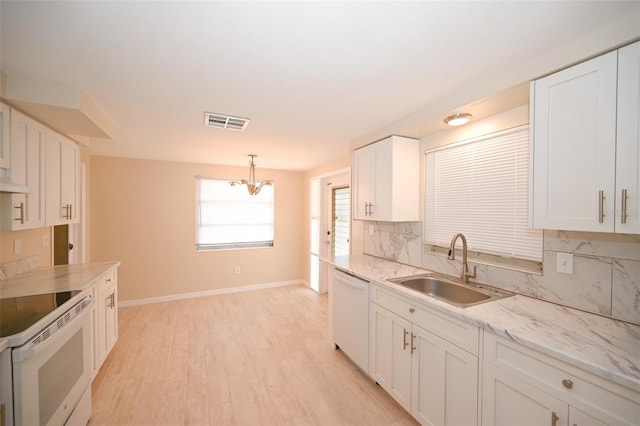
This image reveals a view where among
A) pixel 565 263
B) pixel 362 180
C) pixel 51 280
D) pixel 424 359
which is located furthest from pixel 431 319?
pixel 51 280

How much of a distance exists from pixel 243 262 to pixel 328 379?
3.08m

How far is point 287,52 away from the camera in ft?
4.70

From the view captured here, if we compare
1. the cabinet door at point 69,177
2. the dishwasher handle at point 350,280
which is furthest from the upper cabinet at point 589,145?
the cabinet door at point 69,177

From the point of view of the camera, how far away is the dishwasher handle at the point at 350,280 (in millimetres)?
2345

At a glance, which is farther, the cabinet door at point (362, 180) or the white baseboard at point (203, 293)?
the white baseboard at point (203, 293)

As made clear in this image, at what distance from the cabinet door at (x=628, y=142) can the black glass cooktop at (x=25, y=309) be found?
2.96 m

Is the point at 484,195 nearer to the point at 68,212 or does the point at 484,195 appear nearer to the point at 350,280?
the point at 350,280

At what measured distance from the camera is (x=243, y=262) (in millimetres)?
4938

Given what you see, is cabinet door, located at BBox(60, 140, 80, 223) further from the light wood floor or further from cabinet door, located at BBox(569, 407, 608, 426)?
cabinet door, located at BBox(569, 407, 608, 426)

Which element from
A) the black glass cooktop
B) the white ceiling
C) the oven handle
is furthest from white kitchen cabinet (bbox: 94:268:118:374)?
the white ceiling

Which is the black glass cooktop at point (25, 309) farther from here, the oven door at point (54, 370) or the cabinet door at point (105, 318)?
the cabinet door at point (105, 318)

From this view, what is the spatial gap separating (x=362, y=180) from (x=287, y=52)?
1751 millimetres

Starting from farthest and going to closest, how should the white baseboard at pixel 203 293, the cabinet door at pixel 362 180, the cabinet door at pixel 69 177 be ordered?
the white baseboard at pixel 203 293, the cabinet door at pixel 362 180, the cabinet door at pixel 69 177

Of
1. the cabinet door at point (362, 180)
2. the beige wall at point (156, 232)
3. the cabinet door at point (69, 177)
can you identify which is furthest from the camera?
the beige wall at point (156, 232)
